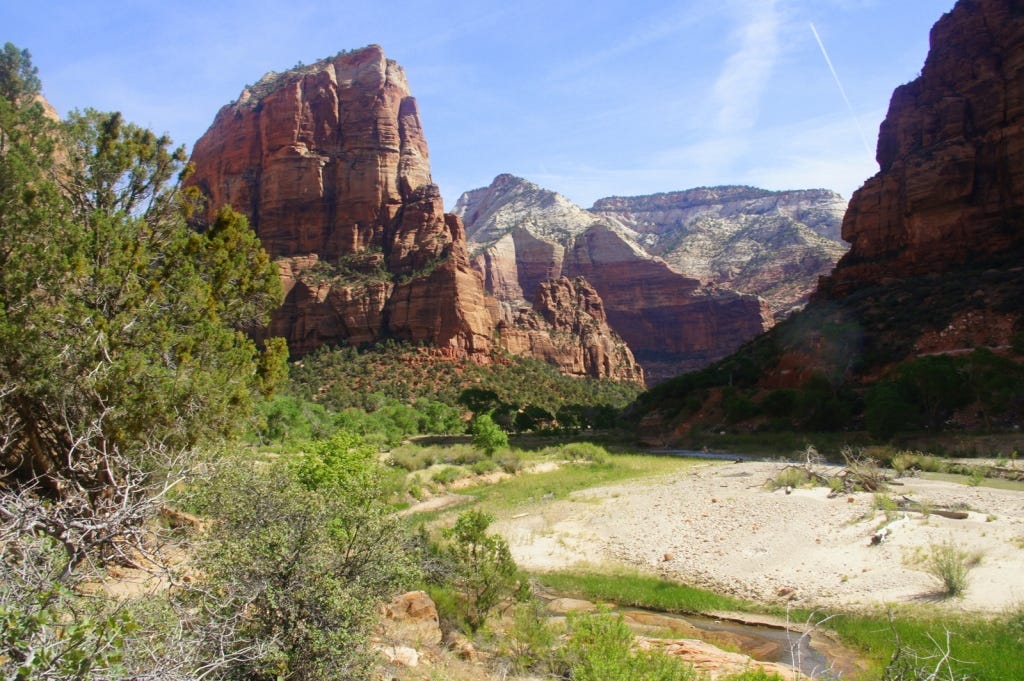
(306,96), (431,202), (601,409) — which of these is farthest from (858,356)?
(306,96)

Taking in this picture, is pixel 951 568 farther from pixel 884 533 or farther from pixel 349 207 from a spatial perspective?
pixel 349 207

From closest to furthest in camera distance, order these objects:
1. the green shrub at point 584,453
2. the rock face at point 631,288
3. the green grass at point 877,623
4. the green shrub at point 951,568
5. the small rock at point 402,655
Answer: the small rock at point 402,655 → the green grass at point 877,623 → the green shrub at point 951,568 → the green shrub at point 584,453 → the rock face at point 631,288

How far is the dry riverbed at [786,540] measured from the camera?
11.6 metres

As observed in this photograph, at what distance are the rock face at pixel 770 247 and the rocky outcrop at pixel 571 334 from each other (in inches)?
1327

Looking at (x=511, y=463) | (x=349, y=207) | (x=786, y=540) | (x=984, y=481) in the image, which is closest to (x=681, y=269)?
(x=349, y=207)

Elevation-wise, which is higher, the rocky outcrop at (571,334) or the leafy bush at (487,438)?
the rocky outcrop at (571,334)

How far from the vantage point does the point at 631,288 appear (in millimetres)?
154000

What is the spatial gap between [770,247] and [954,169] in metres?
95.8

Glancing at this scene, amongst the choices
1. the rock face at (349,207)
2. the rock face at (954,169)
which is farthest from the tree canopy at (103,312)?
the rock face at (349,207)

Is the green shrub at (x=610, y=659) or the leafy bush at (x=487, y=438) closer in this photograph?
the green shrub at (x=610, y=659)

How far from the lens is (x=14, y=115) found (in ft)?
36.6

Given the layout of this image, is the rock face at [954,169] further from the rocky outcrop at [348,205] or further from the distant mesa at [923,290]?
the rocky outcrop at [348,205]

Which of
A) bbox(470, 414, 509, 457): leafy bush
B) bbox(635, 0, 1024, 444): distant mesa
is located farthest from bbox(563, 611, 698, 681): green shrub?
bbox(635, 0, 1024, 444): distant mesa

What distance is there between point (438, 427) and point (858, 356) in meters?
35.1
